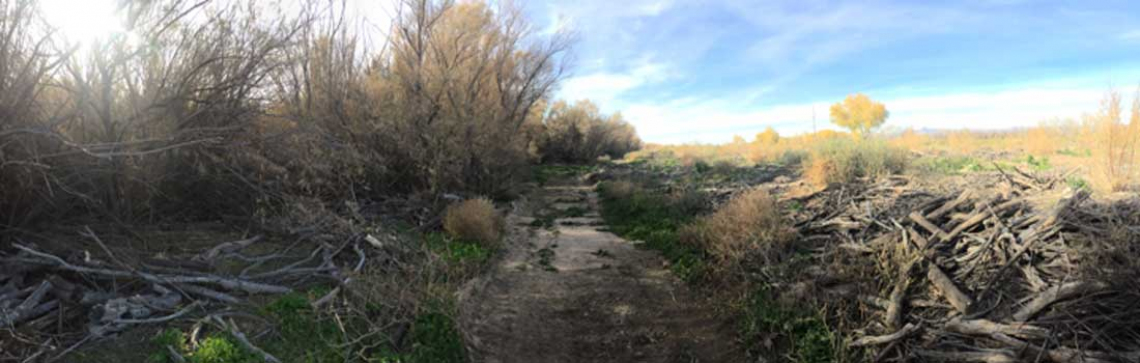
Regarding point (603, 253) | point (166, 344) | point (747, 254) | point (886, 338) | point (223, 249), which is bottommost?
point (603, 253)

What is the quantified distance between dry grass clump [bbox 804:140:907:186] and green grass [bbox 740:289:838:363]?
6.32 meters

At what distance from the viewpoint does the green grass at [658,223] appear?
8.14m

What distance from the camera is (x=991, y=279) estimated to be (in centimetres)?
451

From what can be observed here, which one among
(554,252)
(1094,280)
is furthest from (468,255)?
(1094,280)

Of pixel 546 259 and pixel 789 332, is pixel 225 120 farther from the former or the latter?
pixel 789 332

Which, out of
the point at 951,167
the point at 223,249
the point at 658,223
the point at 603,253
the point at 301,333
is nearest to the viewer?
the point at 301,333

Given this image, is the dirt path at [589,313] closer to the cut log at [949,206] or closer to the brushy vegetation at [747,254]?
the brushy vegetation at [747,254]

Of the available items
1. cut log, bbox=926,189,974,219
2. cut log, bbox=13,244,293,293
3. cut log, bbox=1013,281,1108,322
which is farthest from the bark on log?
cut log, bbox=926,189,974,219

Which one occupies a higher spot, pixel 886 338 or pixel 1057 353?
pixel 1057 353

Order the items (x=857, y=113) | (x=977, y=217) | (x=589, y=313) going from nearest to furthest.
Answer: (x=977, y=217)
(x=589, y=313)
(x=857, y=113)

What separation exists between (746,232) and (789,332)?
216 centimetres

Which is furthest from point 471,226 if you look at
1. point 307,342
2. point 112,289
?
point 112,289

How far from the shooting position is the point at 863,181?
1049 cm

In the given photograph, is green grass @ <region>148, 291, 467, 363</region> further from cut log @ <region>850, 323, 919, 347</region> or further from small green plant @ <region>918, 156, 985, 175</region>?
small green plant @ <region>918, 156, 985, 175</region>
